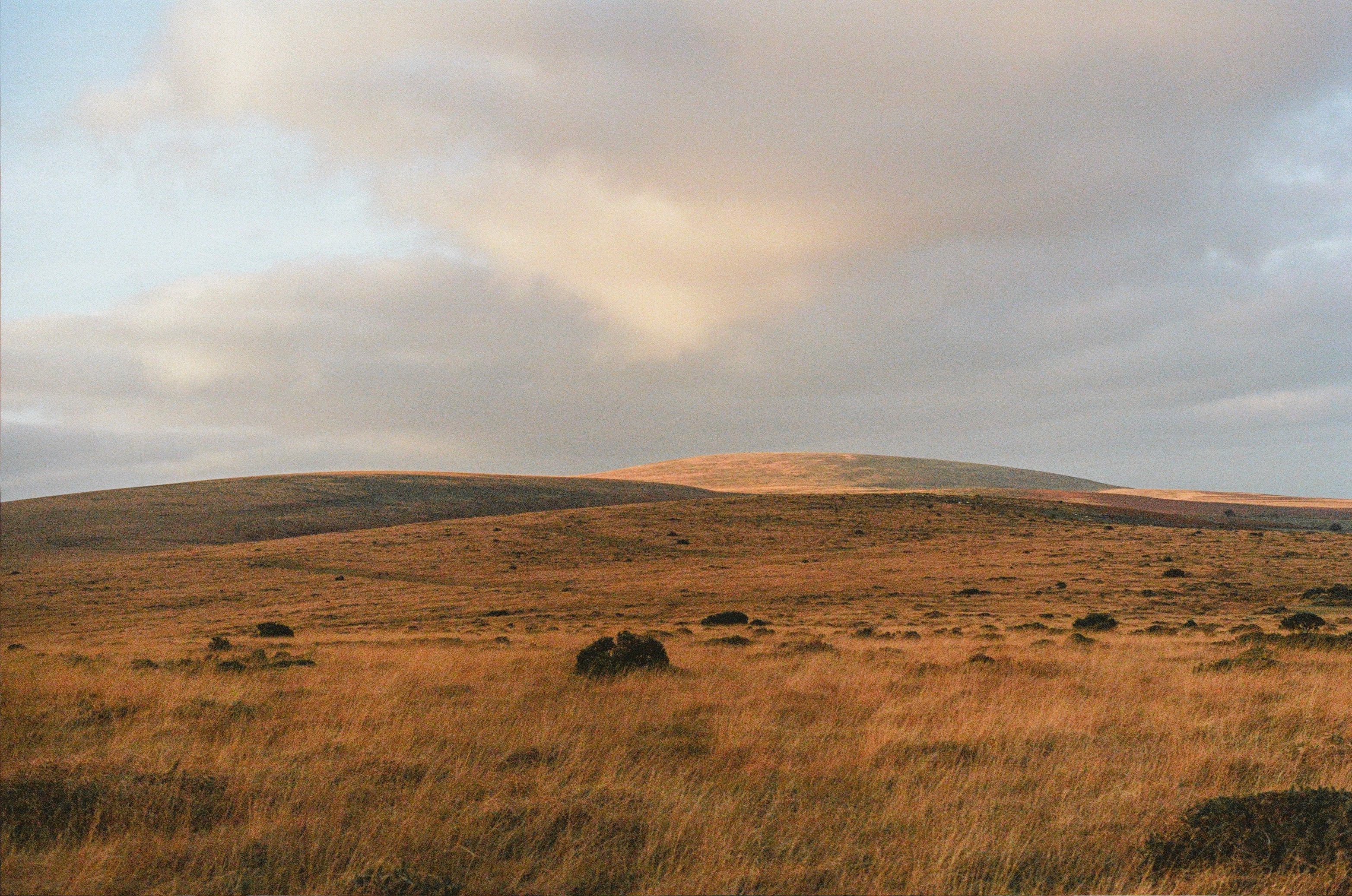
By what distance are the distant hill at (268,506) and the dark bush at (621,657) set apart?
2749 inches

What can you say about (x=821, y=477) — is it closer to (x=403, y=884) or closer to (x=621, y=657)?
(x=621, y=657)

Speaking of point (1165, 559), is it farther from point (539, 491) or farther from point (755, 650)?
point (539, 491)

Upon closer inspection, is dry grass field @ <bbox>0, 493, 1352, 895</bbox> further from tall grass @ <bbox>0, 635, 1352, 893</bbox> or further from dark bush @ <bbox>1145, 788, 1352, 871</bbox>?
dark bush @ <bbox>1145, 788, 1352, 871</bbox>

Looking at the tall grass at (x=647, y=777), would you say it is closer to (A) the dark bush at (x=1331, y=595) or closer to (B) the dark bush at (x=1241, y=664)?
(B) the dark bush at (x=1241, y=664)

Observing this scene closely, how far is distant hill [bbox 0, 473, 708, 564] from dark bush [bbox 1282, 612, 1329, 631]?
7820cm

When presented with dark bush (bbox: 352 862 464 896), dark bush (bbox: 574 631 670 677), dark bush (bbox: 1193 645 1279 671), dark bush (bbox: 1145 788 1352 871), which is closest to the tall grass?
dark bush (bbox: 352 862 464 896)

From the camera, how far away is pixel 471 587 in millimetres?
49344

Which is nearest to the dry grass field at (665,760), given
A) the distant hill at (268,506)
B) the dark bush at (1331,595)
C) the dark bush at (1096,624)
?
the dark bush at (1096,624)

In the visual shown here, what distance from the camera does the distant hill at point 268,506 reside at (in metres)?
76.3

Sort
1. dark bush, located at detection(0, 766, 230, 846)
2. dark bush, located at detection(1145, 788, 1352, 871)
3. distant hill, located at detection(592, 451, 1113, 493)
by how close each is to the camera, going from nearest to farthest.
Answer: dark bush, located at detection(1145, 788, 1352, 871) → dark bush, located at detection(0, 766, 230, 846) → distant hill, located at detection(592, 451, 1113, 493)

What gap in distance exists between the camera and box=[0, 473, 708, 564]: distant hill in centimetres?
7631

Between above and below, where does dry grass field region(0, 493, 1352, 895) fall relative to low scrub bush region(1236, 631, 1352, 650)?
above

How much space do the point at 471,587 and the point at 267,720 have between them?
3971cm

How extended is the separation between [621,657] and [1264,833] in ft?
36.1
